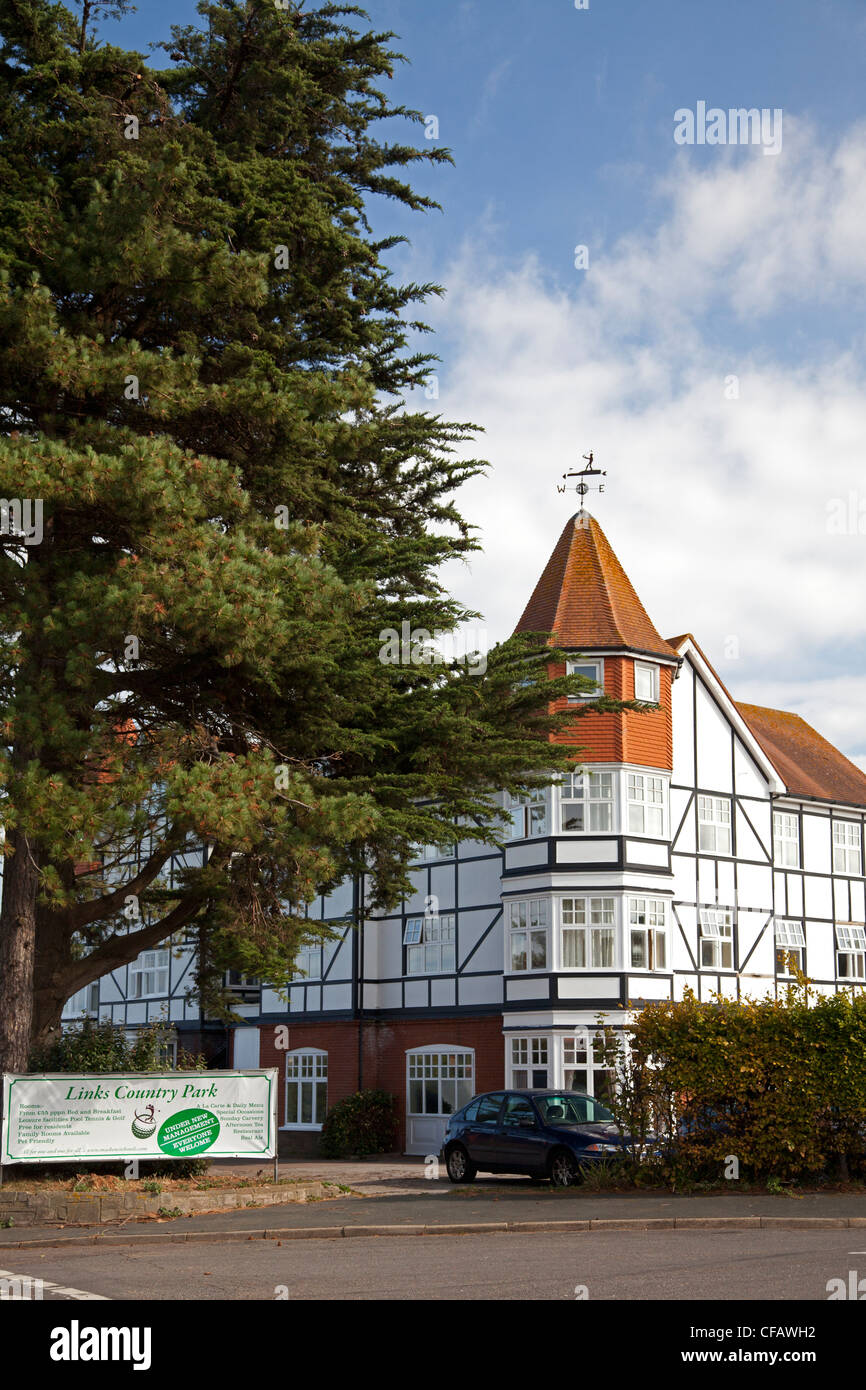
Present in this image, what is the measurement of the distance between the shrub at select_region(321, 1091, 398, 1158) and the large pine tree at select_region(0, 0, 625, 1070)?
1777cm

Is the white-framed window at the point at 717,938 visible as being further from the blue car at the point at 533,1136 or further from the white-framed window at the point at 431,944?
the blue car at the point at 533,1136

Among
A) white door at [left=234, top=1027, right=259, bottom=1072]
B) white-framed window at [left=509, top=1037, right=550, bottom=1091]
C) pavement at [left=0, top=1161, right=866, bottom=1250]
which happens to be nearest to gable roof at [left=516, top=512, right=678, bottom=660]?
white-framed window at [left=509, top=1037, right=550, bottom=1091]

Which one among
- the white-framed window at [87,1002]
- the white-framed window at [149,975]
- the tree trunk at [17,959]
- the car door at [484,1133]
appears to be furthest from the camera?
the white-framed window at [87,1002]

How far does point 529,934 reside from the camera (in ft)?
113

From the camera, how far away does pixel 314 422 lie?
20016 mm

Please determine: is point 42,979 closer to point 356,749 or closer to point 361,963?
point 356,749

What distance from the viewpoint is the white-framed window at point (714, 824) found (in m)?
37.1

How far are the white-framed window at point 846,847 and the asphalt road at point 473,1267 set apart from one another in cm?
2792

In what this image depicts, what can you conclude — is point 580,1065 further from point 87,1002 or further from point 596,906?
point 87,1002

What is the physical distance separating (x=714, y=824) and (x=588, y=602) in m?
6.75

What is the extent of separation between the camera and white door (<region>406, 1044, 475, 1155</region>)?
36406mm

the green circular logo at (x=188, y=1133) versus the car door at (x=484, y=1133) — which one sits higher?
the green circular logo at (x=188, y=1133)

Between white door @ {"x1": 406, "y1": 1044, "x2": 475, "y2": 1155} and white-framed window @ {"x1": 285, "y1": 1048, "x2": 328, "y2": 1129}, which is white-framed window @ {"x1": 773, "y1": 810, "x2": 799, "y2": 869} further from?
white-framed window @ {"x1": 285, "y1": 1048, "x2": 328, "y2": 1129}

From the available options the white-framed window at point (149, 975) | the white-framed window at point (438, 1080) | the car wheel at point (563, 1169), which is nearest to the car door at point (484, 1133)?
the car wheel at point (563, 1169)
